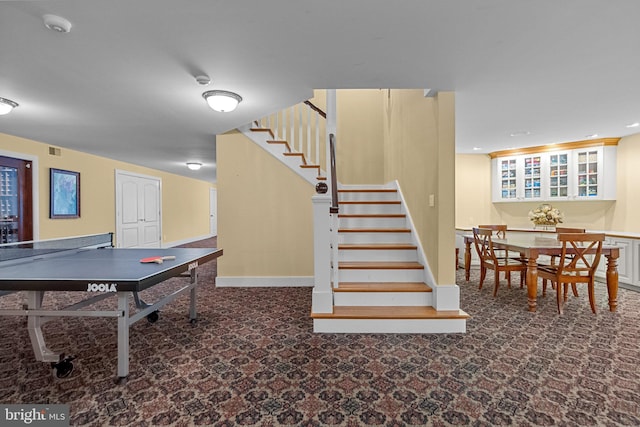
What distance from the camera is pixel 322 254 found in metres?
2.73

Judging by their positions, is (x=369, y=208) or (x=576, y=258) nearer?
(x=576, y=258)

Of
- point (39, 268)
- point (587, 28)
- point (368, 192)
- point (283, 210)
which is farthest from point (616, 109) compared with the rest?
point (39, 268)

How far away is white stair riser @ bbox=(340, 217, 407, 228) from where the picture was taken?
389cm

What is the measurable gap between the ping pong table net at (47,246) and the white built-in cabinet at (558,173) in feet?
22.4

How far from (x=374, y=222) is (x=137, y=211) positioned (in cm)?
628

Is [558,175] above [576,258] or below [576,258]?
above

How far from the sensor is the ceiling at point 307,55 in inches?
66.0

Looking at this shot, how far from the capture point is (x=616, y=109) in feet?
11.2

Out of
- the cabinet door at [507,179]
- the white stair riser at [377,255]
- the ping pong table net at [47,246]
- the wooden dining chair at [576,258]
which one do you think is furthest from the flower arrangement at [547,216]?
the ping pong table net at [47,246]

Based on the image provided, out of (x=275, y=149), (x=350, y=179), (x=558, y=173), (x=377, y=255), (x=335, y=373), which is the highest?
(x=275, y=149)

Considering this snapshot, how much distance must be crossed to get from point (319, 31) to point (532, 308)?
345 cm

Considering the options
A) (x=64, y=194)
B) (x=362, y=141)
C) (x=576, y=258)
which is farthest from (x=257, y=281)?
(x=64, y=194)

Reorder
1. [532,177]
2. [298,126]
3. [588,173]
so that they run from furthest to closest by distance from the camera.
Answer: [532,177]
[588,173]
[298,126]

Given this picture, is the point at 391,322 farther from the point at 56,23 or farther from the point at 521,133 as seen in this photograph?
the point at 521,133
